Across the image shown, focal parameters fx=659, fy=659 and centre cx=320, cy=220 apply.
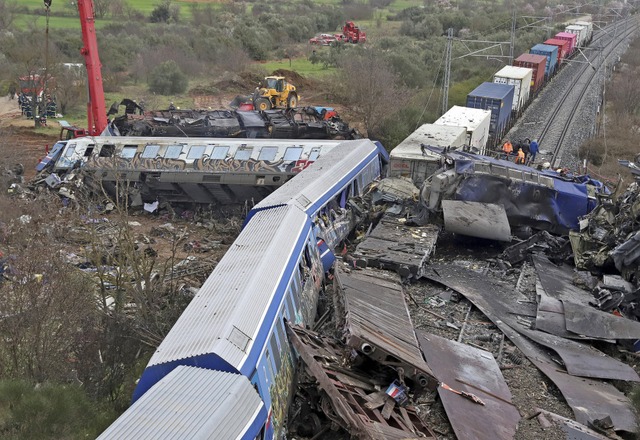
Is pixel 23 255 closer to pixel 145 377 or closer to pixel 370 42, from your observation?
pixel 145 377

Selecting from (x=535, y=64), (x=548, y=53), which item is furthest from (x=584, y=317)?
(x=548, y=53)

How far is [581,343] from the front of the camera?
13.5 metres

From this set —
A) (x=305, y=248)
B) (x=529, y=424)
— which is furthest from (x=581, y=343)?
(x=305, y=248)

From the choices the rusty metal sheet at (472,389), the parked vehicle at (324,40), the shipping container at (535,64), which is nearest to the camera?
the rusty metal sheet at (472,389)

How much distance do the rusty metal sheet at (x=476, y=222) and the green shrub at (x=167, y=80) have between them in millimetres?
31294

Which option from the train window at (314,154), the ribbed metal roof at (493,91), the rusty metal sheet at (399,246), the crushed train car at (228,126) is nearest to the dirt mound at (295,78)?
the ribbed metal roof at (493,91)

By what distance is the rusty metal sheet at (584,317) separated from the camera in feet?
43.9

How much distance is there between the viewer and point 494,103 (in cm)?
3098

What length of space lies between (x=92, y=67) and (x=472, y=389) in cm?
2115

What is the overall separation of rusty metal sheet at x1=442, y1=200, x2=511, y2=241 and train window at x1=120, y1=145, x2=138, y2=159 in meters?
11.4

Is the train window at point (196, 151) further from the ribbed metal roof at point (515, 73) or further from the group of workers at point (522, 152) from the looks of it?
the ribbed metal roof at point (515, 73)

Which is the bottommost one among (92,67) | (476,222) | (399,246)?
(399,246)

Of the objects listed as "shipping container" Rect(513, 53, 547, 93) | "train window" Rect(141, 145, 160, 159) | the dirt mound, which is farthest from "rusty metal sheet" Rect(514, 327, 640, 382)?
the dirt mound

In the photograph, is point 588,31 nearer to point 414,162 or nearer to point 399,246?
point 414,162
